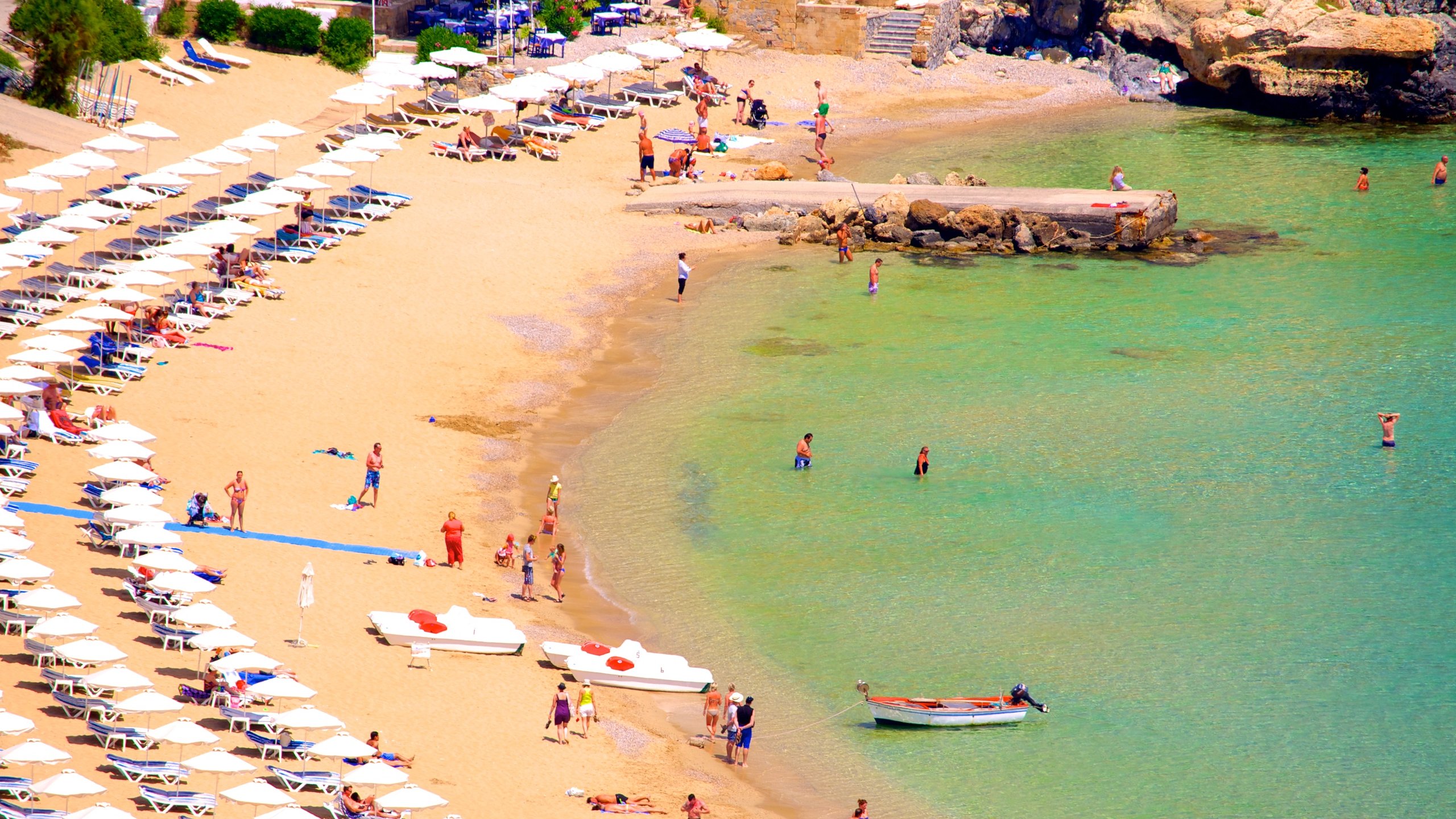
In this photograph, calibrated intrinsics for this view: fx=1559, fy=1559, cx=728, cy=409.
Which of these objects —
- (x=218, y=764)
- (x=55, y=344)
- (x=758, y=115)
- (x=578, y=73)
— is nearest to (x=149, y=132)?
(x=55, y=344)

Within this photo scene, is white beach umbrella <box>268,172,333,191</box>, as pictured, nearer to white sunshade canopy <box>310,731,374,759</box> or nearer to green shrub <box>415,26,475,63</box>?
green shrub <box>415,26,475,63</box>

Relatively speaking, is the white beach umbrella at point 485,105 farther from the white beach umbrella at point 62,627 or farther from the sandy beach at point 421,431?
the white beach umbrella at point 62,627

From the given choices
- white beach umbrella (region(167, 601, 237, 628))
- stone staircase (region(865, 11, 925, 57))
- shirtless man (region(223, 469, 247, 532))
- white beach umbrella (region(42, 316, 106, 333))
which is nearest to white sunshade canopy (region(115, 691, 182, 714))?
white beach umbrella (region(167, 601, 237, 628))

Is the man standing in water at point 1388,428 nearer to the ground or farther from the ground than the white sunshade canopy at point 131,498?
farther from the ground

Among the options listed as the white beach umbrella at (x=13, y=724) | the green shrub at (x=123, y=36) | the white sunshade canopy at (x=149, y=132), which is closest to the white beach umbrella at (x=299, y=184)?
the white sunshade canopy at (x=149, y=132)

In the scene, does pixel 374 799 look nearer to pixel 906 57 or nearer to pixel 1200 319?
pixel 1200 319

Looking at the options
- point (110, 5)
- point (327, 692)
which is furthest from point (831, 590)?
point (110, 5)
